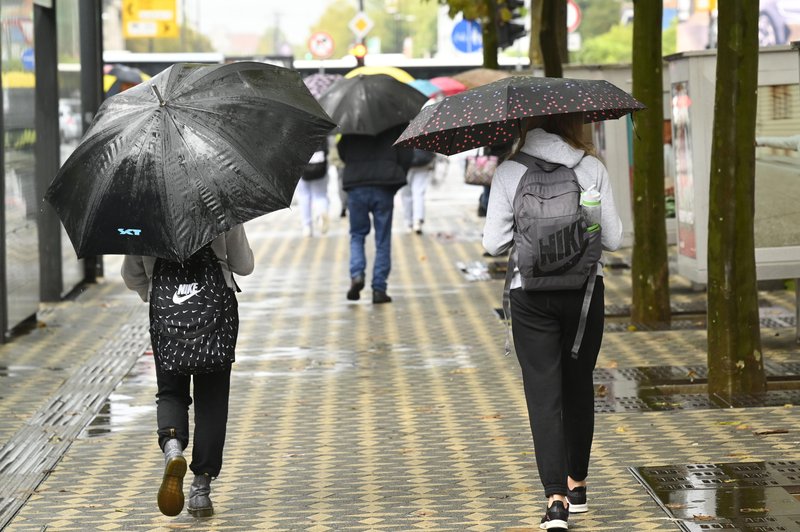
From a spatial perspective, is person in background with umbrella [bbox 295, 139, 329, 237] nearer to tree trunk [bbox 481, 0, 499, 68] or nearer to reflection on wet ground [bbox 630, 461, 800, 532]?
tree trunk [bbox 481, 0, 499, 68]

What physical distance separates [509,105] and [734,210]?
3.29m

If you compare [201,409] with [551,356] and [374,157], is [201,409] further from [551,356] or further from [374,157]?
[374,157]

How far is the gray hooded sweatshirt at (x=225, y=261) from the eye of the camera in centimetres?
639

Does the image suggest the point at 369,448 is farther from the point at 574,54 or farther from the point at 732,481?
the point at 574,54

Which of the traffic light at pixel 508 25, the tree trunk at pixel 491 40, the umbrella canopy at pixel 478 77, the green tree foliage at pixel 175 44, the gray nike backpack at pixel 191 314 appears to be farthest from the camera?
the green tree foliage at pixel 175 44

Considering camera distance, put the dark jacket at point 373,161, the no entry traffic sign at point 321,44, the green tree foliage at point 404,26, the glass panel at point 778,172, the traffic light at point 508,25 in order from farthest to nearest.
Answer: the green tree foliage at point 404,26 < the no entry traffic sign at point 321,44 < the traffic light at point 508,25 < the dark jacket at point 373,161 < the glass panel at point 778,172

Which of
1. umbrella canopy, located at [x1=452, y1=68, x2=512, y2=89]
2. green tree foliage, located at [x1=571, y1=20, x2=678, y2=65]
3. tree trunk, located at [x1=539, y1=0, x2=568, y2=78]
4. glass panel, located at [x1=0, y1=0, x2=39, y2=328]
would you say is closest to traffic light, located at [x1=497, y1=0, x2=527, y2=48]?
umbrella canopy, located at [x1=452, y1=68, x2=512, y2=89]

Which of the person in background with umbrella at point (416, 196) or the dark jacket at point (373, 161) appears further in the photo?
the person in background with umbrella at point (416, 196)

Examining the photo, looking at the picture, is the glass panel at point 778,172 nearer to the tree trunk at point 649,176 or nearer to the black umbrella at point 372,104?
the tree trunk at point 649,176

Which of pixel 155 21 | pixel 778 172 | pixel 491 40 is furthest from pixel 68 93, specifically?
pixel 155 21

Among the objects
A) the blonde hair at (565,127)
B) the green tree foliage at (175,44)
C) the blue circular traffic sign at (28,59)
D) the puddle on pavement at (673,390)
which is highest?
the green tree foliage at (175,44)

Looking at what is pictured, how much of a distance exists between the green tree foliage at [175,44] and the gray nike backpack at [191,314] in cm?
8718

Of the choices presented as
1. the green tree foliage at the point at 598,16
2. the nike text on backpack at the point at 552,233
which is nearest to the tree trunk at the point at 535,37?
the nike text on backpack at the point at 552,233

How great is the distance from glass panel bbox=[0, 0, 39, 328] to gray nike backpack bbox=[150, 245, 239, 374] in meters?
6.38
